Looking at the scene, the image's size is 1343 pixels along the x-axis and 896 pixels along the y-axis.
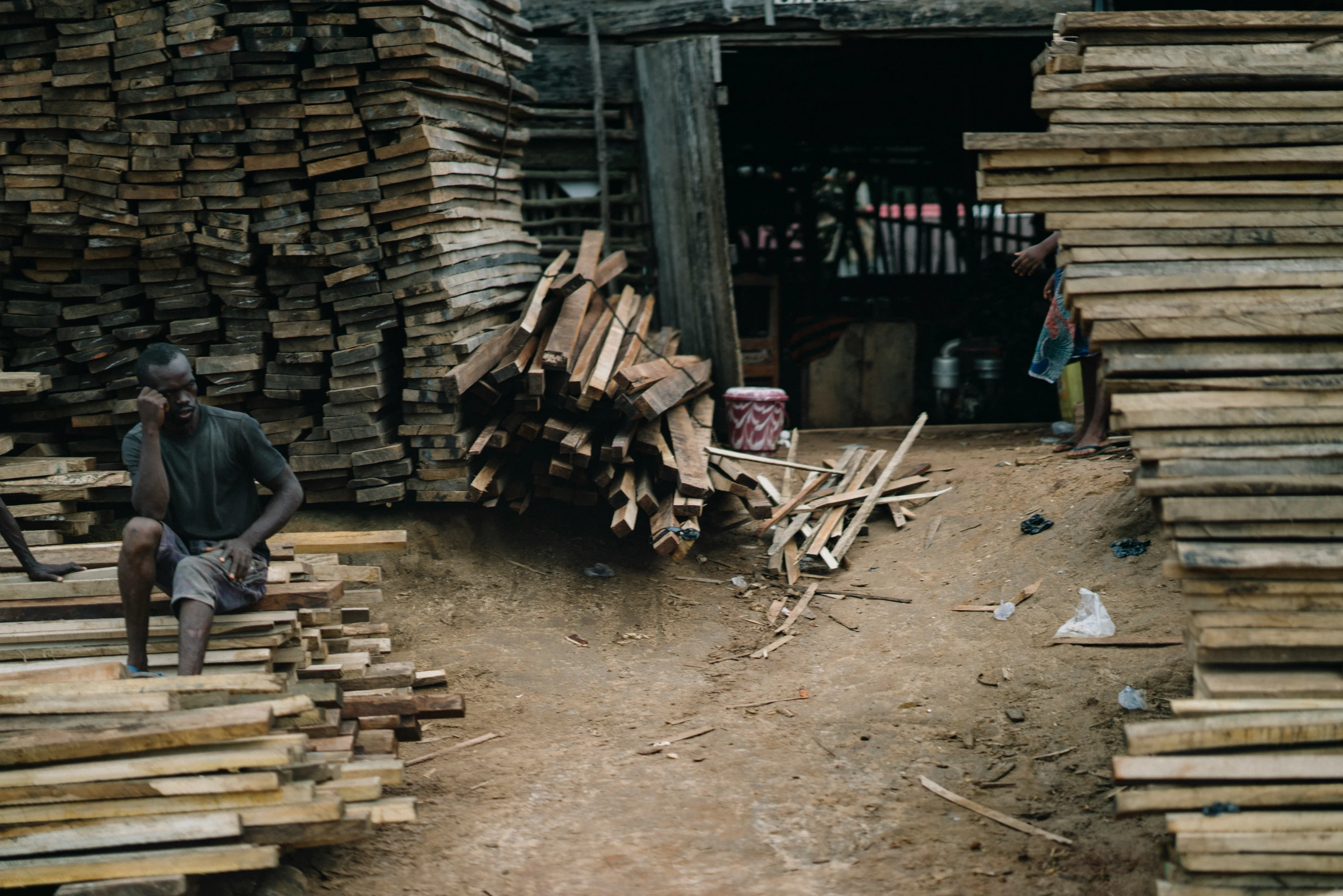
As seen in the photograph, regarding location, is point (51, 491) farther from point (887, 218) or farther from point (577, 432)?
point (887, 218)

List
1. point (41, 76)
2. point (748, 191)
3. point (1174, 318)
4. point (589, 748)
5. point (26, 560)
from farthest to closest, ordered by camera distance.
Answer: point (748, 191), point (41, 76), point (589, 748), point (26, 560), point (1174, 318)

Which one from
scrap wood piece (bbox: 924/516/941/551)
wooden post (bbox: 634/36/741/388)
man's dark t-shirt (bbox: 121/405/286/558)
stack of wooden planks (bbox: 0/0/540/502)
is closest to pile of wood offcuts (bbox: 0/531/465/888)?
man's dark t-shirt (bbox: 121/405/286/558)

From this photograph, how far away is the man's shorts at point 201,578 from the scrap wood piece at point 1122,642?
434cm

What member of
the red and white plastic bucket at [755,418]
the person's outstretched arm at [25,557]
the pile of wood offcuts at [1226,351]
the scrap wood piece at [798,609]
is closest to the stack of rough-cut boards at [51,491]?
the person's outstretched arm at [25,557]

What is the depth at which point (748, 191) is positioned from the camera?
1330cm

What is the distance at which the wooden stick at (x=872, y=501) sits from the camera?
7957 mm

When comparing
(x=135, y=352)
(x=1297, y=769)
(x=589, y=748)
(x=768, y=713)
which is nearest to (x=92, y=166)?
(x=135, y=352)

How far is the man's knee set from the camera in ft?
14.4

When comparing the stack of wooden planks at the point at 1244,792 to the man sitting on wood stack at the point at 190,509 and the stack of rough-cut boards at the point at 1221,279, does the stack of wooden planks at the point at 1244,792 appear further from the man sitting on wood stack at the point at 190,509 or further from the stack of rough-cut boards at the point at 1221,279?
the man sitting on wood stack at the point at 190,509

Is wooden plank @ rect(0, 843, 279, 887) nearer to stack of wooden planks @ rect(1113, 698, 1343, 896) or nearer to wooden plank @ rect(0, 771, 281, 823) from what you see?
wooden plank @ rect(0, 771, 281, 823)

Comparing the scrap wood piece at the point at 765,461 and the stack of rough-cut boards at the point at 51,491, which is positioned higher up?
the stack of rough-cut boards at the point at 51,491

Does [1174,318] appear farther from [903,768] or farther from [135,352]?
[135,352]

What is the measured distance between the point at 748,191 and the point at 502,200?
5403 mm

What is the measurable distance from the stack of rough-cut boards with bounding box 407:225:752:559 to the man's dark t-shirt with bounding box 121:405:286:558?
2338mm
